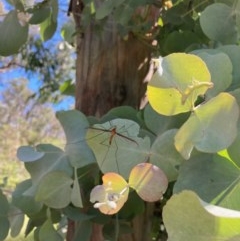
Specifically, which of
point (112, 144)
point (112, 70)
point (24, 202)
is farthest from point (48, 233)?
point (112, 70)

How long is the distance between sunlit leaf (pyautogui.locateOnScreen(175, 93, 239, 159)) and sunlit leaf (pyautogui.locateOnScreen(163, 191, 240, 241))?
0.05m

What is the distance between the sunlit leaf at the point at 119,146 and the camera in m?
0.32

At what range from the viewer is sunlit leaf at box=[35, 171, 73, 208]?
0.44 meters

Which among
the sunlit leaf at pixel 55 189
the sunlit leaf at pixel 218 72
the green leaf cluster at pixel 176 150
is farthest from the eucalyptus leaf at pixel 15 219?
the sunlit leaf at pixel 218 72

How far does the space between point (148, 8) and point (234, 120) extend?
48 cm

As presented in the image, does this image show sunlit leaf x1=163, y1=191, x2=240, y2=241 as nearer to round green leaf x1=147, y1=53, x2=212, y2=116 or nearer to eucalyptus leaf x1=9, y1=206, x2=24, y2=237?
round green leaf x1=147, y1=53, x2=212, y2=116

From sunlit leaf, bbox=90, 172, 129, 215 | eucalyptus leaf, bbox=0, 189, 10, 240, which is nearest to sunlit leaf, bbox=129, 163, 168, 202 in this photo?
sunlit leaf, bbox=90, 172, 129, 215

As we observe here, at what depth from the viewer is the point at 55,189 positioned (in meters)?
A: 0.44

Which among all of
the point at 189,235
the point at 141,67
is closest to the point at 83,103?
the point at 141,67

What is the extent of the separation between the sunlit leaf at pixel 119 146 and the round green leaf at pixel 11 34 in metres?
0.27

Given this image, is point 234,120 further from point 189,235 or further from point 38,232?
point 38,232

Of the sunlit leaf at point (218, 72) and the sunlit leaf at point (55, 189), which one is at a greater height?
the sunlit leaf at point (218, 72)

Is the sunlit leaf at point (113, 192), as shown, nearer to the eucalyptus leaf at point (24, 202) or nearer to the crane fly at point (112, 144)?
the crane fly at point (112, 144)

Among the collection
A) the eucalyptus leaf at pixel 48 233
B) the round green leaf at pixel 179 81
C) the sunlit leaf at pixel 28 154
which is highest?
the round green leaf at pixel 179 81
